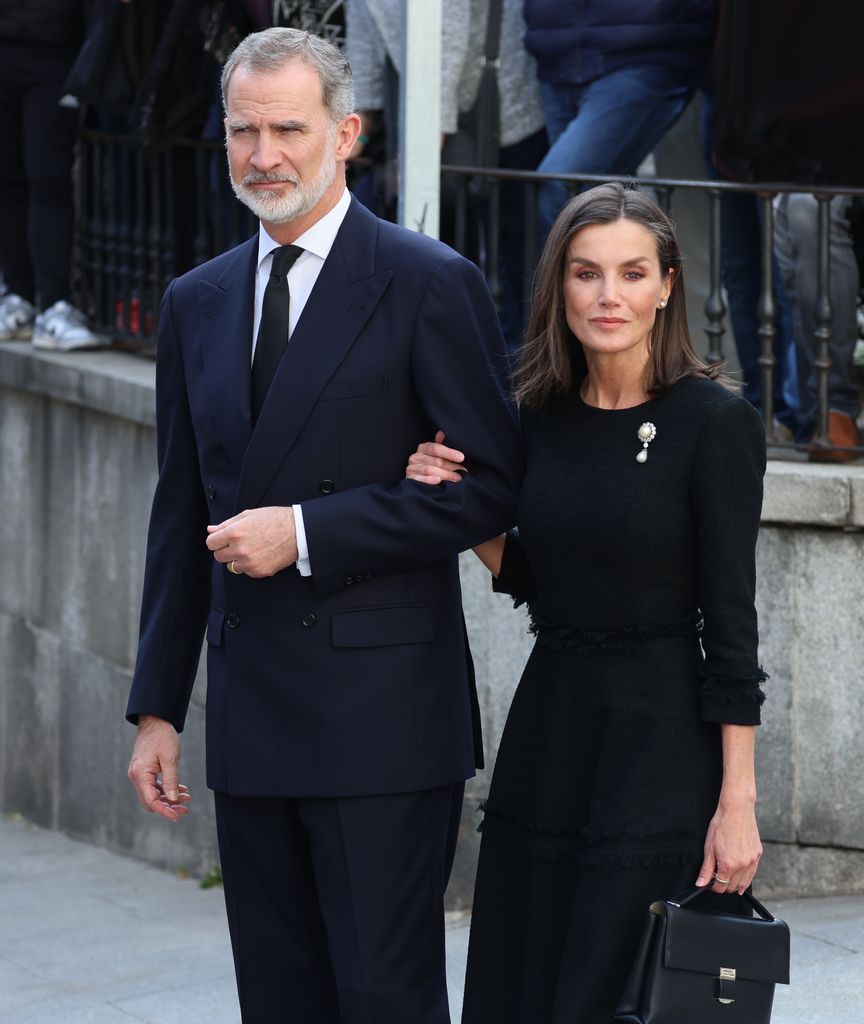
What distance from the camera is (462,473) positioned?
313 cm

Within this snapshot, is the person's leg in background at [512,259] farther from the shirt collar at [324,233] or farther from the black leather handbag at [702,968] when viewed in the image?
the black leather handbag at [702,968]

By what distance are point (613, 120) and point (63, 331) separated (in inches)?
112

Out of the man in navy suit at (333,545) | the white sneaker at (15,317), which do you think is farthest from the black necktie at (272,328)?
the white sneaker at (15,317)

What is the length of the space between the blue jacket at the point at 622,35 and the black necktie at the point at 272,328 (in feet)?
9.13

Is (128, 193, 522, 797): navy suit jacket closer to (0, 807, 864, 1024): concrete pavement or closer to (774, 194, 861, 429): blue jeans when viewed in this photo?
(0, 807, 864, 1024): concrete pavement

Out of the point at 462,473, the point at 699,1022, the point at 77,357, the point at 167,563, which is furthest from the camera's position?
the point at 77,357

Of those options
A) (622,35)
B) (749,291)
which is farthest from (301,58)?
(749,291)

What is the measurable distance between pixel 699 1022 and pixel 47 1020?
273cm

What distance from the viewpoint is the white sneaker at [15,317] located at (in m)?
7.99

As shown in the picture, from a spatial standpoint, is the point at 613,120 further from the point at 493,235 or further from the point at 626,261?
the point at 626,261

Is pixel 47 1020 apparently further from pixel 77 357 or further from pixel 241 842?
pixel 77 357

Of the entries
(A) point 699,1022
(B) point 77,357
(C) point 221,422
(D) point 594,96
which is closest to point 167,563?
(C) point 221,422

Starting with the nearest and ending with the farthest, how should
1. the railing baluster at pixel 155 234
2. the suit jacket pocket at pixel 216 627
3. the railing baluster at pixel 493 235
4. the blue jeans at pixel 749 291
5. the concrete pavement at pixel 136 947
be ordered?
the suit jacket pocket at pixel 216 627 < the concrete pavement at pixel 136 947 < the blue jeans at pixel 749 291 < the railing baluster at pixel 493 235 < the railing baluster at pixel 155 234

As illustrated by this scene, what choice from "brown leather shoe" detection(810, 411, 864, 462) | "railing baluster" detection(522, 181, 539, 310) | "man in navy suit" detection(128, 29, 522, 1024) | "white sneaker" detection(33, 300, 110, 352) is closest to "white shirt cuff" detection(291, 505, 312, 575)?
"man in navy suit" detection(128, 29, 522, 1024)
